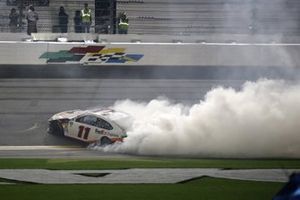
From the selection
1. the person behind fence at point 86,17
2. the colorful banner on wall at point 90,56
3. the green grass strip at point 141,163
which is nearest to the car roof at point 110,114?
the green grass strip at point 141,163

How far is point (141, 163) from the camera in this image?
13641 mm

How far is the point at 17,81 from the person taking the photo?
2033 centimetres

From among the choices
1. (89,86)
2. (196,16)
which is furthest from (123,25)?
(196,16)

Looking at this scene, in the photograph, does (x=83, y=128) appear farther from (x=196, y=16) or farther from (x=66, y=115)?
(x=196, y=16)

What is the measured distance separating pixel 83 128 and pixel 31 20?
660 centimetres

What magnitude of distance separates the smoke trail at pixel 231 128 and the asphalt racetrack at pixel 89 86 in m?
2.89

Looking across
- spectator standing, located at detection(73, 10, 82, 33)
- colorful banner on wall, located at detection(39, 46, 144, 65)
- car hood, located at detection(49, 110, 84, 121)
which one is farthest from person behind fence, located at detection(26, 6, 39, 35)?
car hood, located at detection(49, 110, 84, 121)

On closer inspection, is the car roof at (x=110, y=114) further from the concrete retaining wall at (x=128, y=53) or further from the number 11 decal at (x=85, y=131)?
the concrete retaining wall at (x=128, y=53)

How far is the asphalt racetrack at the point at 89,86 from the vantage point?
18703 mm

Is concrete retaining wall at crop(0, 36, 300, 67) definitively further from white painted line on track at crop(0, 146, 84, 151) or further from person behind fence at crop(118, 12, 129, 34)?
white painted line on track at crop(0, 146, 84, 151)

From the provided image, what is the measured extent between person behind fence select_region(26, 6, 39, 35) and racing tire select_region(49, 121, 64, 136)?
5595mm

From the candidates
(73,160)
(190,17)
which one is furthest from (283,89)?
(73,160)

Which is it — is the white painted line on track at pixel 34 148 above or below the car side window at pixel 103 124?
below

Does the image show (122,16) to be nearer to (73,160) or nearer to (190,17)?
(190,17)
